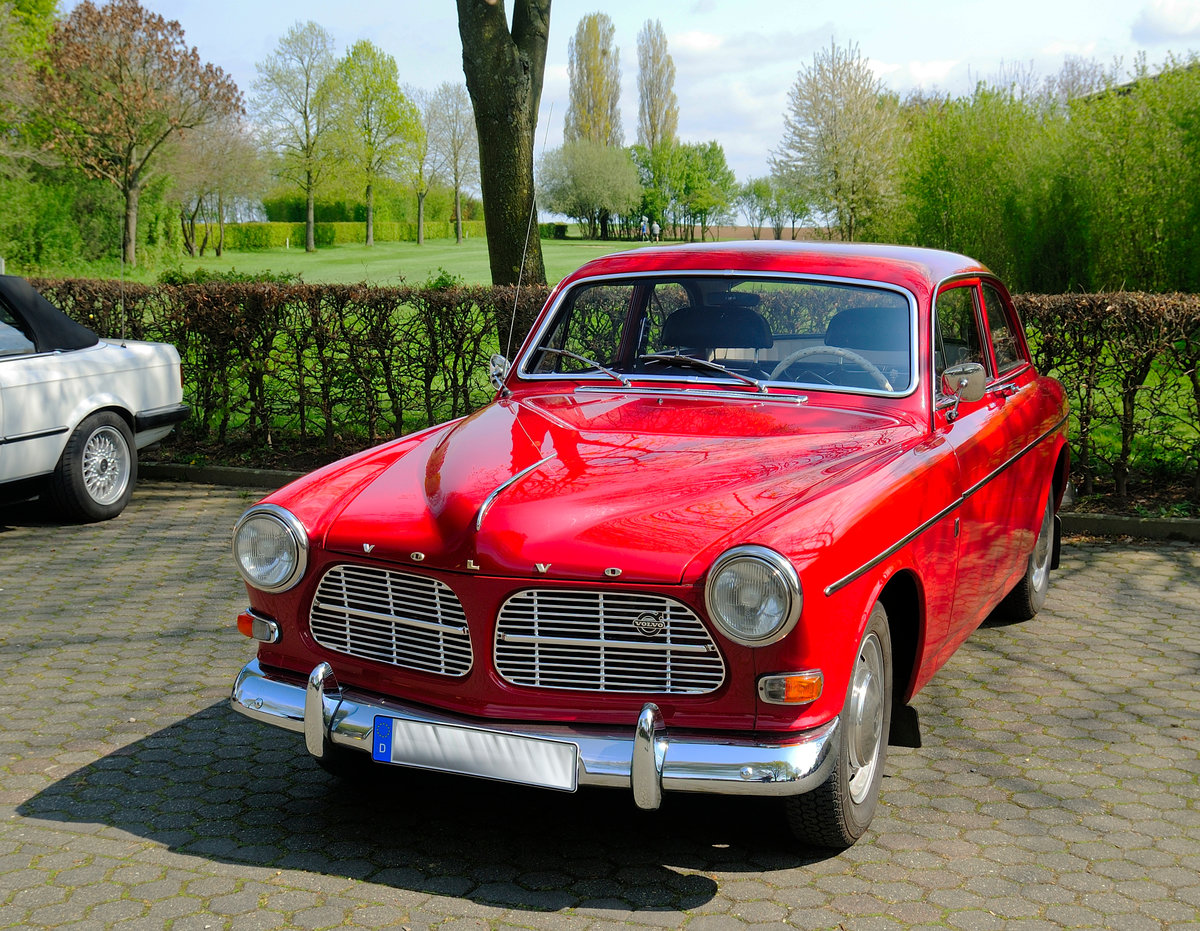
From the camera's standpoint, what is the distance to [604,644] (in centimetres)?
330

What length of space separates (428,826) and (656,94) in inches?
3634

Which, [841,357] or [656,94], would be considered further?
[656,94]

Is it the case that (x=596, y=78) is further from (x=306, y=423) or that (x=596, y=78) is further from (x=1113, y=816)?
(x=1113, y=816)

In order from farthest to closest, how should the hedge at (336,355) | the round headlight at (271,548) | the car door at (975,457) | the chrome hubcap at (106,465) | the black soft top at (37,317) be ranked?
the hedge at (336,355) < the chrome hubcap at (106,465) < the black soft top at (37,317) < the car door at (975,457) < the round headlight at (271,548)

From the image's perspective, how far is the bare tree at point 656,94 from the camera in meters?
90.2

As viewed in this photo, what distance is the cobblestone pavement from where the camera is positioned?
336 cm

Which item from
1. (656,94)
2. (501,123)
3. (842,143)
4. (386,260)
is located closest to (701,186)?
(656,94)

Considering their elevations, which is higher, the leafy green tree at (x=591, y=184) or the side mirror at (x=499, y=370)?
the leafy green tree at (x=591, y=184)

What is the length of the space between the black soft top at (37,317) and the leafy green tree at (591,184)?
57152mm

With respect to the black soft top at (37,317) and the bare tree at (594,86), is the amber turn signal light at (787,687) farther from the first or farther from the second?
the bare tree at (594,86)

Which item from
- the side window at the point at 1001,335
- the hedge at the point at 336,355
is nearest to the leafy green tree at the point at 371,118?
the hedge at the point at 336,355

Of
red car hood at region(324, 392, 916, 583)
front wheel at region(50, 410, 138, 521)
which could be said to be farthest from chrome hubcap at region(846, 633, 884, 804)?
front wheel at region(50, 410, 138, 521)

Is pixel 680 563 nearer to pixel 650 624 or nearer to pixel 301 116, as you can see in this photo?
pixel 650 624

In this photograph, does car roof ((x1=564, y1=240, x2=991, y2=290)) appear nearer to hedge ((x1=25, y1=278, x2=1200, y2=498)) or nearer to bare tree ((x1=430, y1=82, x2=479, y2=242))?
hedge ((x1=25, y1=278, x2=1200, y2=498))
